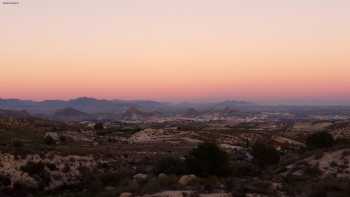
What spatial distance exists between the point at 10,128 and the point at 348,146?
177 feet

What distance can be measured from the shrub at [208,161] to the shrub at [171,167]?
526mm

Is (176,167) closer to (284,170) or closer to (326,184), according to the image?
(284,170)

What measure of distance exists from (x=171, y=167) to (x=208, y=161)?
2822 millimetres

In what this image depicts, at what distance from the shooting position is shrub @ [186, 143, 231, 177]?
35.2 meters

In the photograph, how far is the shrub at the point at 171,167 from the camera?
3484 cm

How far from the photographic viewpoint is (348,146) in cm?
4119

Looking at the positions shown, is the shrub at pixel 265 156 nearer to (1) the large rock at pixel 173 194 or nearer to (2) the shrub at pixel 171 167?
(2) the shrub at pixel 171 167

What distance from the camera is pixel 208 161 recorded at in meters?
36.3

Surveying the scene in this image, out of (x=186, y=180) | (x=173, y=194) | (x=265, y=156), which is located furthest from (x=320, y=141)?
(x=173, y=194)

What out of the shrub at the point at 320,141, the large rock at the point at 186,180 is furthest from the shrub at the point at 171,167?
the shrub at the point at 320,141

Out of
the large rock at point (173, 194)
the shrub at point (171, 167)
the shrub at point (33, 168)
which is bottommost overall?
the shrub at point (33, 168)

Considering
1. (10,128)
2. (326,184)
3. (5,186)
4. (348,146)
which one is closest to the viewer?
(326,184)

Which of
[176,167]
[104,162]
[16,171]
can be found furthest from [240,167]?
[16,171]

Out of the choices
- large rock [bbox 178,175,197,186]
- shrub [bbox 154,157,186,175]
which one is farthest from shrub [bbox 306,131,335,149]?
large rock [bbox 178,175,197,186]
